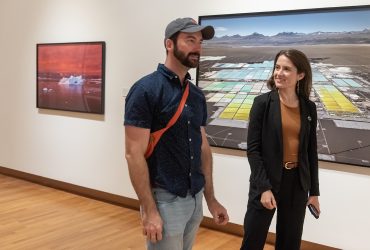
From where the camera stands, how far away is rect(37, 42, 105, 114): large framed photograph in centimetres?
452

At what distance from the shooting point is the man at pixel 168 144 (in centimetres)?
156

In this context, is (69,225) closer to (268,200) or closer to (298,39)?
(268,200)

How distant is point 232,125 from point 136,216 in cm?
140

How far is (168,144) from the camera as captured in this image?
163 cm


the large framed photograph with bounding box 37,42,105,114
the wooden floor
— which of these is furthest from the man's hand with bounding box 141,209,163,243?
the large framed photograph with bounding box 37,42,105,114

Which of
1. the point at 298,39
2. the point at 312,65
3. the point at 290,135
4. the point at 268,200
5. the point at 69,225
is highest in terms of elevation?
the point at 298,39

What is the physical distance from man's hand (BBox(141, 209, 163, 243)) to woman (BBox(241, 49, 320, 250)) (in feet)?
2.57

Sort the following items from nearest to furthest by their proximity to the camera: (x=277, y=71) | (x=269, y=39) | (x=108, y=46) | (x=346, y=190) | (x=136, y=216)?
(x=277, y=71) → (x=346, y=190) → (x=269, y=39) → (x=136, y=216) → (x=108, y=46)

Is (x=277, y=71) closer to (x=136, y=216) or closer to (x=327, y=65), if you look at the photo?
(x=327, y=65)

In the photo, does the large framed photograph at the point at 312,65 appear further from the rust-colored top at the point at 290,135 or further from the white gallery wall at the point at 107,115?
the rust-colored top at the point at 290,135

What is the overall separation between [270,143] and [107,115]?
104 inches

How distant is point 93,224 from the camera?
152 inches

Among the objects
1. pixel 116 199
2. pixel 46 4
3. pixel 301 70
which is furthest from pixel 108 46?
pixel 301 70

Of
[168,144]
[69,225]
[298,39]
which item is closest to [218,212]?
[168,144]
